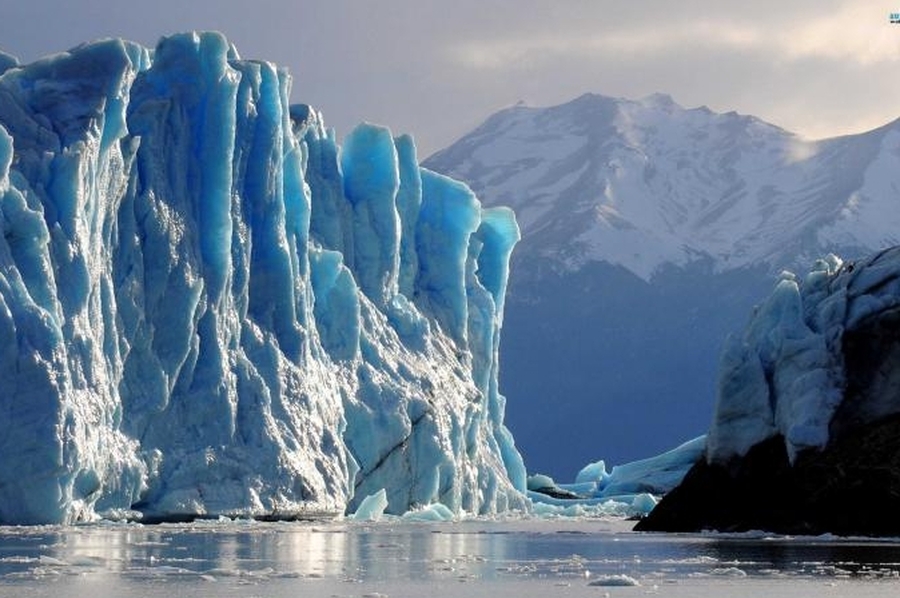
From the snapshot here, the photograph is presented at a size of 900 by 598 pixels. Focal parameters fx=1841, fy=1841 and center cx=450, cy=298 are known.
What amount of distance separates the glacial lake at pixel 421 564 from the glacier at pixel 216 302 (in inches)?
88.9

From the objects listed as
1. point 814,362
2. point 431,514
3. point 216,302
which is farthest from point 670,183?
point 814,362

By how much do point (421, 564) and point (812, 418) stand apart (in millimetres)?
8621

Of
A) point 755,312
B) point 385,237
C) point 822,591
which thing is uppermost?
point 385,237

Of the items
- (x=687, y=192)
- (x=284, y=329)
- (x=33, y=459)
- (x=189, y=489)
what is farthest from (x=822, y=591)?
(x=687, y=192)

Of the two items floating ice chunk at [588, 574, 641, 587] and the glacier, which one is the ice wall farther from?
floating ice chunk at [588, 574, 641, 587]

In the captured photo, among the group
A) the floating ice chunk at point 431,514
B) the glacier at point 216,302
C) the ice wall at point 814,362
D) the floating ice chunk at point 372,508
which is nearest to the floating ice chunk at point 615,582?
the ice wall at point 814,362

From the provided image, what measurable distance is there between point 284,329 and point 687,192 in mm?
94164

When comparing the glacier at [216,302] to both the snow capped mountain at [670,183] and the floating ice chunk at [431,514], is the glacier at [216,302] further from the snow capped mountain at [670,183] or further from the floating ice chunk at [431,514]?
the snow capped mountain at [670,183]

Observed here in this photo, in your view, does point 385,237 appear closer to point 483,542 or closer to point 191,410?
point 191,410

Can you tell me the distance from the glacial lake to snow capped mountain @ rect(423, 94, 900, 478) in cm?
7938

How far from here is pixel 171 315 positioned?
32312mm

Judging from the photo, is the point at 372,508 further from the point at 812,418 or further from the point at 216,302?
the point at 812,418

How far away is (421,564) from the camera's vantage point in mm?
20250

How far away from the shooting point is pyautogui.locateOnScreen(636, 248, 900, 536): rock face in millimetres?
26219
